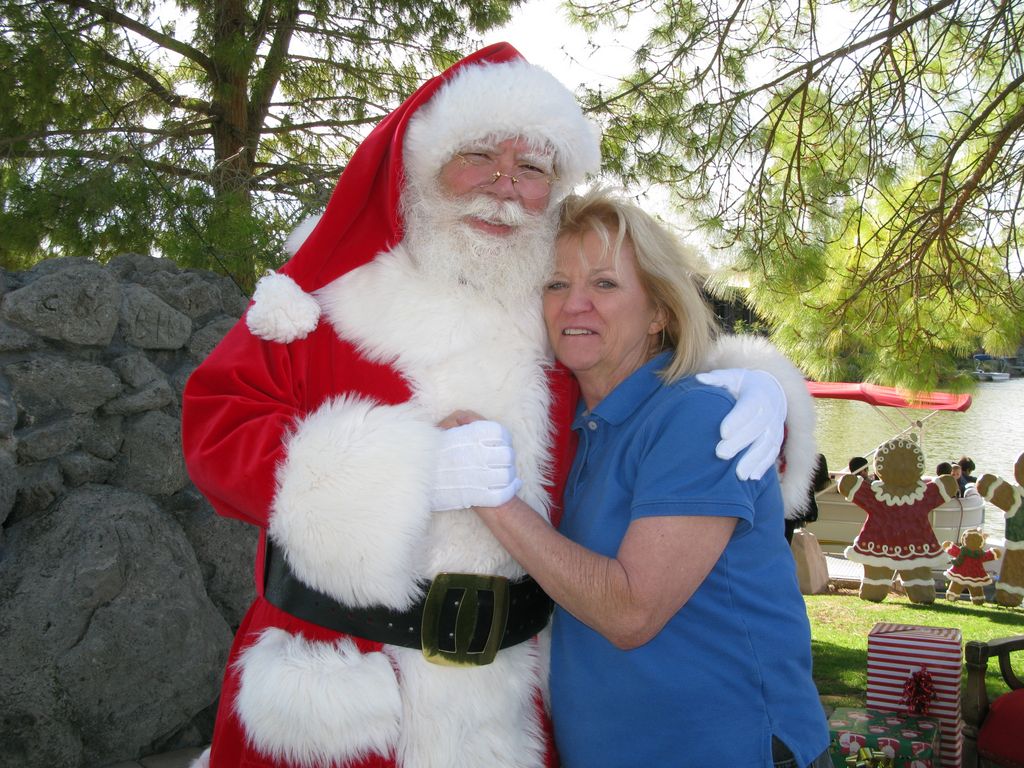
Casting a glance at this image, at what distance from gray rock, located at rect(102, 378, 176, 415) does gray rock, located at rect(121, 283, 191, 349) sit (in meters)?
0.21

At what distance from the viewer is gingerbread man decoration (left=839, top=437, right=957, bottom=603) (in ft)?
25.8

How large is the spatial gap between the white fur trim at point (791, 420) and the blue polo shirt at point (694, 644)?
322 mm

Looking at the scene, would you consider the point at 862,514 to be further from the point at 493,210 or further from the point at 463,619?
the point at 463,619

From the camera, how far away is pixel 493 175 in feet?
6.21

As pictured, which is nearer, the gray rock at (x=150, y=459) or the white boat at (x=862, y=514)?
the gray rock at (x=150, y=459)

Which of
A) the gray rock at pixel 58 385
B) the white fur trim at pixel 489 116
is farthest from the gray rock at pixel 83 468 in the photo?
A: the white fur trim at pixel 489 116

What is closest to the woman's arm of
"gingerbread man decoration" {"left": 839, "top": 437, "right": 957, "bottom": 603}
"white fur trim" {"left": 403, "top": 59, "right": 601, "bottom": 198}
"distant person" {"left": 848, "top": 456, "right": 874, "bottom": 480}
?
"white fur trim" {"left": 403, "top": 59, "right": 601, "bottom": 198}

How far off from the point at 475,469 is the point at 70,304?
2.39 meters

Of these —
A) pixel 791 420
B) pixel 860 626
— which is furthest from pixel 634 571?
pixel 860 626

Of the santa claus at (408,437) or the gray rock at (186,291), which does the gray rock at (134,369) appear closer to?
the gray rock at (186,291)

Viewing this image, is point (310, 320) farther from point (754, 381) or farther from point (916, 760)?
point (916, 760)

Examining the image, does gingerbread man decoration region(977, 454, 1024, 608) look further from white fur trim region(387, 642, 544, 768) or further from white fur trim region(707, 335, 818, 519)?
white fur trim region(387, 642, 544, 768)

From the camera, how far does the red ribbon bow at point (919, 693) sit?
12.2 ft

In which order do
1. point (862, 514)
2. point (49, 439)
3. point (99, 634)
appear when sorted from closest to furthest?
point (99, 634) < point (49, 439) < point (862, 514)
